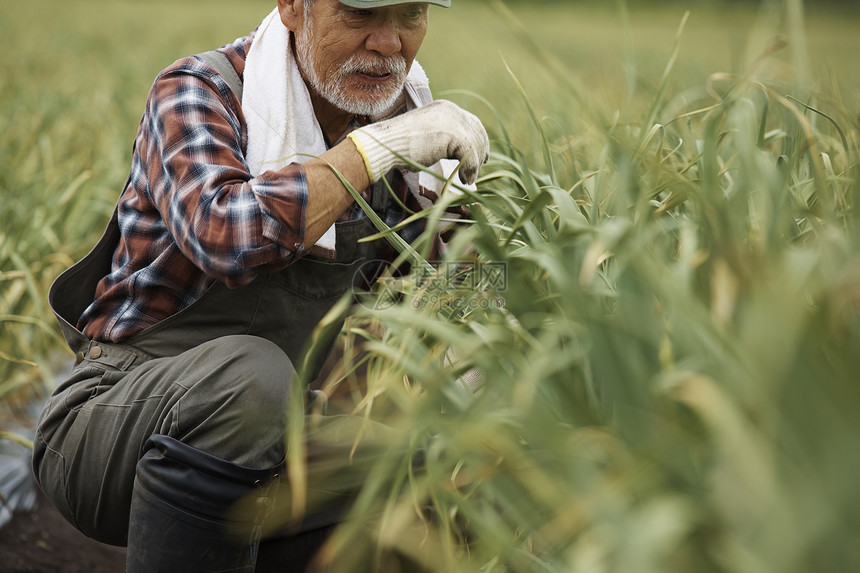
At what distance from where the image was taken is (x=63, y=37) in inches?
272

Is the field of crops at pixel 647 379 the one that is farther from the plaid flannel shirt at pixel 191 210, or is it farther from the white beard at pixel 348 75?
the white beard at pixel 348 75

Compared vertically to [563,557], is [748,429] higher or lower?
higher

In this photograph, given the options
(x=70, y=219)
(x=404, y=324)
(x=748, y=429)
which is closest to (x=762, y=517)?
(x=748, y=429)

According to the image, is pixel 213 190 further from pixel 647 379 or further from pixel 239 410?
pixel 647 379

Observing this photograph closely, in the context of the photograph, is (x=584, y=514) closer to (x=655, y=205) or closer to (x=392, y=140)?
(x=655, y=205)

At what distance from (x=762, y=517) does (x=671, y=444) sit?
0.10m

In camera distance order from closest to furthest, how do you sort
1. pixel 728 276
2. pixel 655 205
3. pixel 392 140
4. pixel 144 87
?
1. pixel 728 276
2. pixel 655 205
3. pixel 392 140
4. pixel 144 87

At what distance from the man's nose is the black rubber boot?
2.33 ft

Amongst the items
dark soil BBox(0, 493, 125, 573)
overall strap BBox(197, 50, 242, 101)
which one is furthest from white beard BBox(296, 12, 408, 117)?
dark soil BBox(0, 493, 125, 573)

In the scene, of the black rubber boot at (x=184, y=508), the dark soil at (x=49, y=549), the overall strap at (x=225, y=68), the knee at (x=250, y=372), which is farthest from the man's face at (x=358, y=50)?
the dark soil at (x=49, y=549)

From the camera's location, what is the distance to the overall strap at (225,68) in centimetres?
142

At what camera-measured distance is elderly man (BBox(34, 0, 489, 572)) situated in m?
1.21

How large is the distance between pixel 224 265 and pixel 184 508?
34 cm

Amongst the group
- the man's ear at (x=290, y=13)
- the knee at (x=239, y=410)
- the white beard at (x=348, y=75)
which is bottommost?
the knee at (x=239, y=410)
